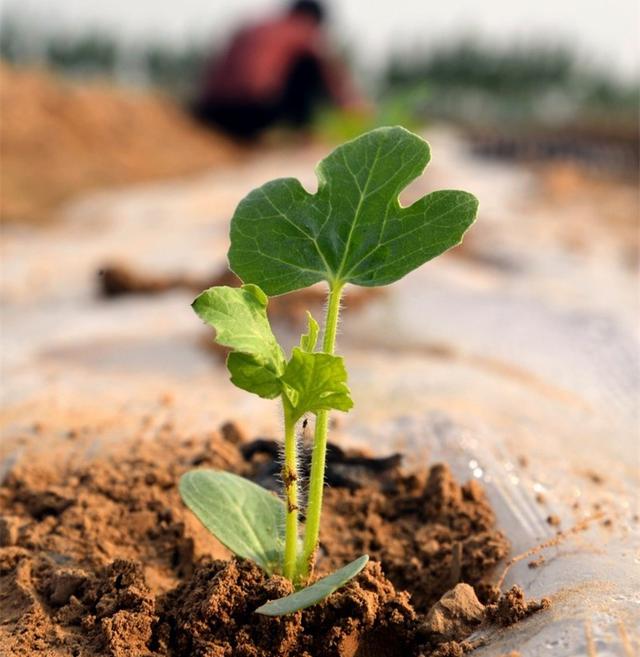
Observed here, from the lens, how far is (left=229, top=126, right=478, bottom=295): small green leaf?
1.49 m

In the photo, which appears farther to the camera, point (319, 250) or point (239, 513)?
point (239, 513)

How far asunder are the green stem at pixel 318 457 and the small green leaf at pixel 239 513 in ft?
0.26

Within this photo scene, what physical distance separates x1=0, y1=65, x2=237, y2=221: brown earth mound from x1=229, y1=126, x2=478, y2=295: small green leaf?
6555mm

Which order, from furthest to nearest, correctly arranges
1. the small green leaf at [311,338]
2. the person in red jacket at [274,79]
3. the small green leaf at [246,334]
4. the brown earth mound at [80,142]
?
the person in red jacket at [274,79], the brown earth mound at [80,142], the small green leaf at [311,338], the small green leaf at [246,334]

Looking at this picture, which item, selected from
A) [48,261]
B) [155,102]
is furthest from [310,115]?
A: [48,261]

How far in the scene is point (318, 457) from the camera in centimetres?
154

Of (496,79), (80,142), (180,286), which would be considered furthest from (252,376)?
(496,79)

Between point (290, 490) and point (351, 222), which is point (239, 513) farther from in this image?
point (351, 222)

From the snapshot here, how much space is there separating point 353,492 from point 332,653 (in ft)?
2.18

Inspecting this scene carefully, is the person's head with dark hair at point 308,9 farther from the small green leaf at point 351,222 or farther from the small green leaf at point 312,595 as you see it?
the small green leaf at point 312,595

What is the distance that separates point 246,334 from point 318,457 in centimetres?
27

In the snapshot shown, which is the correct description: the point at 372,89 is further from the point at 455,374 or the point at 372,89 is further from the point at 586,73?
the point at 455,374

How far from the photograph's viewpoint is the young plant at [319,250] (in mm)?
1444

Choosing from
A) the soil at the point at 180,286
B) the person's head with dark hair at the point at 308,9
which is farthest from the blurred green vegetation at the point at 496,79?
the soil at the point at 180,286
